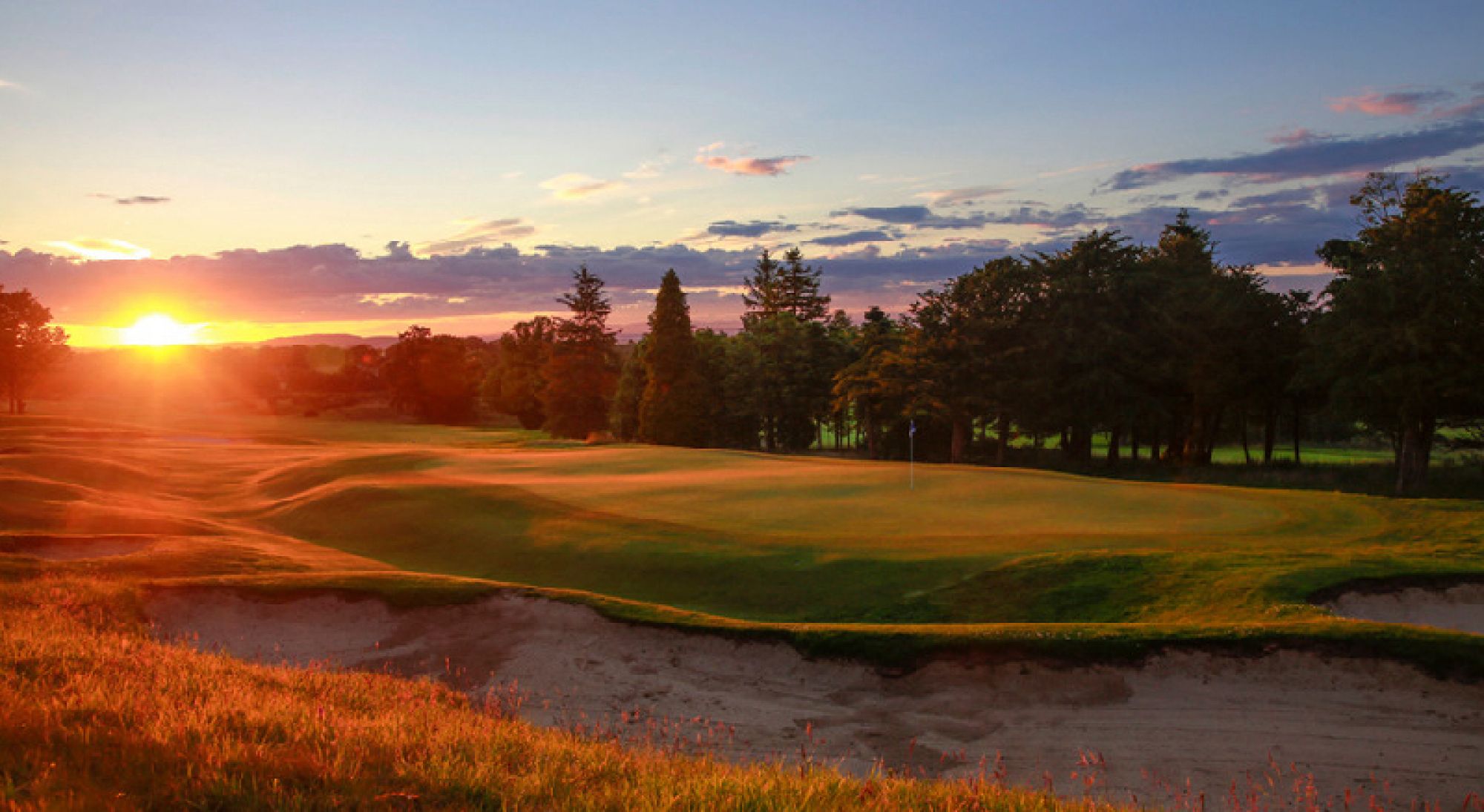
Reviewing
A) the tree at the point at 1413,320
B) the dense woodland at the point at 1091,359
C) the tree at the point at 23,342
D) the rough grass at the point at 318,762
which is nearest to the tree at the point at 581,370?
the dense woodland at the point at 1091,359

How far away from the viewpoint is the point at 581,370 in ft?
259

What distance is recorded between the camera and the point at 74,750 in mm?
5328

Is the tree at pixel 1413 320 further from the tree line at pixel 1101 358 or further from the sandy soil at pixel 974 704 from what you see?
Answer: the sandy soil at pixel 974 704

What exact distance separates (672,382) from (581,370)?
60.1ft

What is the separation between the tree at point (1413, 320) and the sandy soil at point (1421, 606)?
1164 inches

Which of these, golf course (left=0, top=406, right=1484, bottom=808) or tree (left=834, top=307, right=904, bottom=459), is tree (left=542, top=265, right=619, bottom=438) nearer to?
tree (left=834, top=307, right=904, bottom=459)

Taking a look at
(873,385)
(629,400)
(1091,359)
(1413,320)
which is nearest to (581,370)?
(629,400)

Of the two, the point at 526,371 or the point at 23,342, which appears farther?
the point at 526,371

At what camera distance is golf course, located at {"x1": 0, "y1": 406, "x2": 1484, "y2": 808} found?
31.0 ft

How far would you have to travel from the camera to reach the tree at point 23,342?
68188 millimetres

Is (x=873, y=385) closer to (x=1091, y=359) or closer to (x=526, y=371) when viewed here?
(x=1091, y=359)

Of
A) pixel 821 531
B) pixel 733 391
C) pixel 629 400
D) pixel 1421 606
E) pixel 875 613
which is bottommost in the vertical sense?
pixel 875 613

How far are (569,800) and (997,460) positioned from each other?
5726 centimetres

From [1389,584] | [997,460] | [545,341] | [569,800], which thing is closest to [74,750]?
[569,800]
